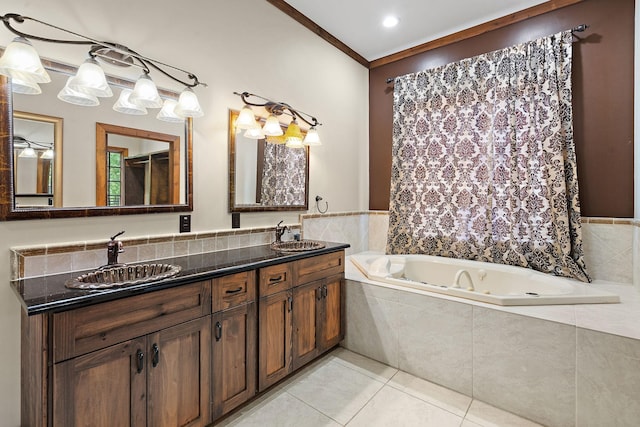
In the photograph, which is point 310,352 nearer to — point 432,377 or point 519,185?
point 432,377

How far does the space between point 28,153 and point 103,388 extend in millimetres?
1125

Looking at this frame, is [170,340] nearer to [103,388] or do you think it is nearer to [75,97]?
[103,388]

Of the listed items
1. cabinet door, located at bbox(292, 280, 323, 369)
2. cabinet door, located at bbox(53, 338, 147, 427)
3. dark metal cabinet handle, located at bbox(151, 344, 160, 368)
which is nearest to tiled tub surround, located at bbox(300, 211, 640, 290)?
cabinet door, located at bbox(292, 280, 323, 369)

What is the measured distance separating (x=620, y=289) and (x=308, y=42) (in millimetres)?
3247

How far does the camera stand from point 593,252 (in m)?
2.54

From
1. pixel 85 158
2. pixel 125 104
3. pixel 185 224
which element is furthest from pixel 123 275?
pixel 125 104

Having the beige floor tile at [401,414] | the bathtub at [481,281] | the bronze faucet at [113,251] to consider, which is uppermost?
the bronze faucet at [113,251]

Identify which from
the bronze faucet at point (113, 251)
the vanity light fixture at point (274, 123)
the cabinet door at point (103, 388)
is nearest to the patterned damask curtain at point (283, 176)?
the vanity light fixture at point (274, 123)

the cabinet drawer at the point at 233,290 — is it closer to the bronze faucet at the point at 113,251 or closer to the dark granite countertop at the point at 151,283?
the dark granite countertop at the point at 151,283

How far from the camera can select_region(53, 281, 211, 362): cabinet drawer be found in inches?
44.3

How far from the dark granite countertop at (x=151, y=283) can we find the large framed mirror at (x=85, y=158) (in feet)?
1.09

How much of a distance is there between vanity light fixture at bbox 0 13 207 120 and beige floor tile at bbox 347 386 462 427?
80.4 inches

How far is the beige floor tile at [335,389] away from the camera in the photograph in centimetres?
185

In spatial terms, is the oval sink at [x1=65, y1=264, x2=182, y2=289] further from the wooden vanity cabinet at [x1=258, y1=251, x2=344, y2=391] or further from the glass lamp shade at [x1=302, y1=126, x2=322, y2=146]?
the glass lamp shade at [x1=302, y1=126, x2=322, y2=146]
